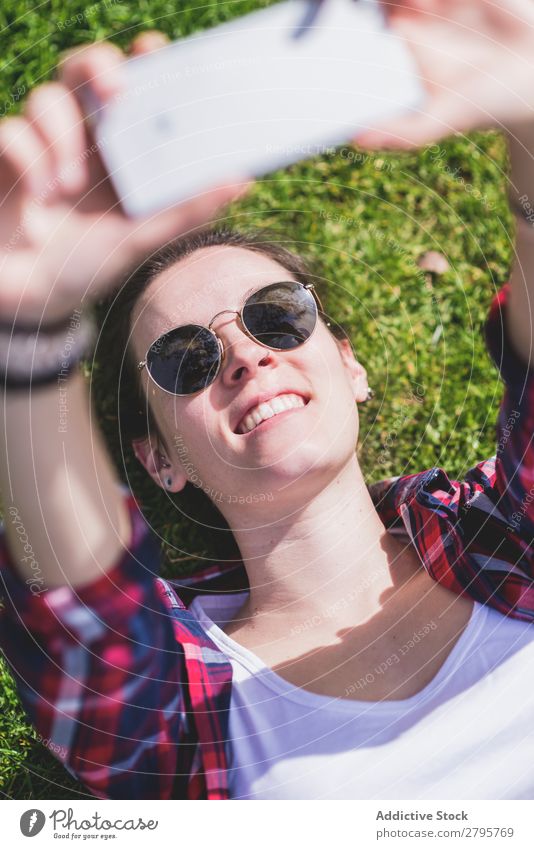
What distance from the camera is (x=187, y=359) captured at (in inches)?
39.3

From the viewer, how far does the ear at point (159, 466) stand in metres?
1.09

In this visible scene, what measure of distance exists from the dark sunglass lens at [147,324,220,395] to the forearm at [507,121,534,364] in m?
0.35

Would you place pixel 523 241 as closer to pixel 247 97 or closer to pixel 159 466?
pixel 247 97

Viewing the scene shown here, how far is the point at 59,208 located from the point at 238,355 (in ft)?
0.90

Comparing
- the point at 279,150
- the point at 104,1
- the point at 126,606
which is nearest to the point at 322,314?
the point at 279,150

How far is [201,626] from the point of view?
3.49 feet
